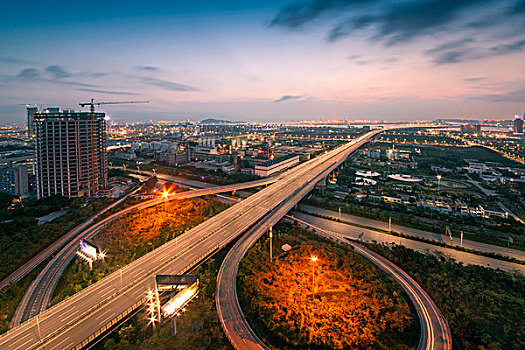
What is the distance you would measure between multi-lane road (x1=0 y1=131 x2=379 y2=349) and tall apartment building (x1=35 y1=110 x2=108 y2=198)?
1426 inches

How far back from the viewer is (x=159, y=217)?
41906 mm

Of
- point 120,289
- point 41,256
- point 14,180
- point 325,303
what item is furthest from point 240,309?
point 14,180

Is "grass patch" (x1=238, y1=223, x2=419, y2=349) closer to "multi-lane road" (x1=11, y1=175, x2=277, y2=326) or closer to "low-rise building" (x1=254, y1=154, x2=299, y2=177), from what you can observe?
"multi-lane road" (x1=11, y1=175, x2=277, y2=326)

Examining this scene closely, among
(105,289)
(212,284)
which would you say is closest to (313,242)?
(212,284)

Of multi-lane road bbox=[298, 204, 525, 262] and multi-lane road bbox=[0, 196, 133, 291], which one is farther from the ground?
multi-lane road bbox=[298, 204, 525, 262]

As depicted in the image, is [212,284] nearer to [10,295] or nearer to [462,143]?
[10,295]

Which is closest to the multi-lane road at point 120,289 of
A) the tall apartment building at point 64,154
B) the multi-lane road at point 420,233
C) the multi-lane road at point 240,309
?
the multi-lane road at point 240,309

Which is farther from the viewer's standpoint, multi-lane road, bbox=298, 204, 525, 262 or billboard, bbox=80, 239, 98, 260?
multi-lane road, bbox=298, 204, 525, 262

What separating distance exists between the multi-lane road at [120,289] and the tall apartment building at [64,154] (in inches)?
1426

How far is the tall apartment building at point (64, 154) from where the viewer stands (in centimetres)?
5203

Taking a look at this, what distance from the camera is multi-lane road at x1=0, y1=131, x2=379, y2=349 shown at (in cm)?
1810

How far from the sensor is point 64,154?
53.2 m

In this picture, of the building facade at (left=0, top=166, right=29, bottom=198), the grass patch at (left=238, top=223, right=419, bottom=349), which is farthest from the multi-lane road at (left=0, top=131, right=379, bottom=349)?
the building facade at (left=0, top=166, right=29, bottom=198)

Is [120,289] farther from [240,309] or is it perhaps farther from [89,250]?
[89,250]
